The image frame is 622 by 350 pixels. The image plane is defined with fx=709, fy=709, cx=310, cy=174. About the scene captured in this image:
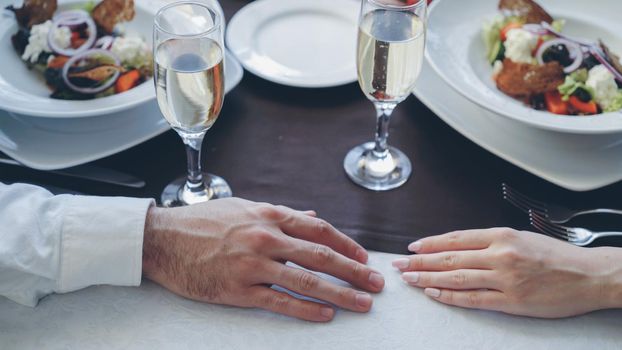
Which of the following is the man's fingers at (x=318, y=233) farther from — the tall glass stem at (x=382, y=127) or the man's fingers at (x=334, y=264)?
the tall glass stem at (x=382, y=127)

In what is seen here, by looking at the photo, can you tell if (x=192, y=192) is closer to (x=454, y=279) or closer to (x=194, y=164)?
(x=194, y=164)

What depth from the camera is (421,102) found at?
1.35m

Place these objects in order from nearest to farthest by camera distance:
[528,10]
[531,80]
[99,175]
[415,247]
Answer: [415,247]
[99,175]
[531,80]
[528,10]

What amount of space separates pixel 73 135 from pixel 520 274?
0.78 m

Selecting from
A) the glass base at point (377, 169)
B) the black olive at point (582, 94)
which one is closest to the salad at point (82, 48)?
the glass base at point (377, 169)

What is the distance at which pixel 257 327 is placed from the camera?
960 mm

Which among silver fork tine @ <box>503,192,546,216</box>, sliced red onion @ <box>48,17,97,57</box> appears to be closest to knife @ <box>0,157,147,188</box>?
sliced red onion @ <box>48,17,97,57</box>

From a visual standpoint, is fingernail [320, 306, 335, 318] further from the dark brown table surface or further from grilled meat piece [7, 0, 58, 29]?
grilled meat piece [7, 0, 58, 29]

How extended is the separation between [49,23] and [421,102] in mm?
723

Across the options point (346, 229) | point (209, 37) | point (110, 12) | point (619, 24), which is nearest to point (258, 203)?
point (346, 229)

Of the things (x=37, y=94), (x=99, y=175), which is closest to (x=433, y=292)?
(x=99, y=175)

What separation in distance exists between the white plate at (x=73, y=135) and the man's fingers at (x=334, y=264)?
381mm

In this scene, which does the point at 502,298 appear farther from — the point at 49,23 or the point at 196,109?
the point at 49,23

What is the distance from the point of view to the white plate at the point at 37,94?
1.16m
